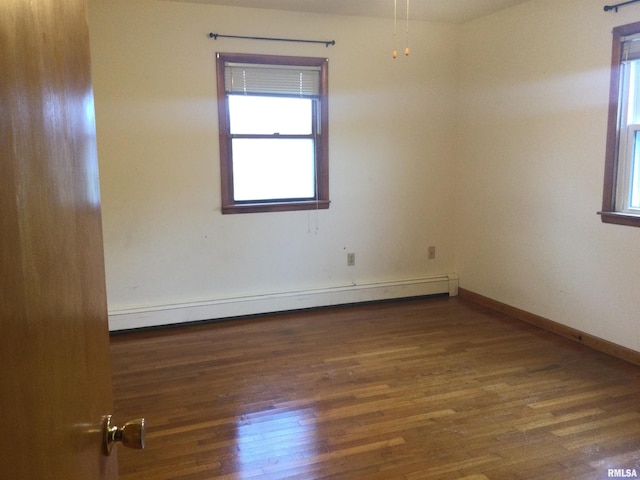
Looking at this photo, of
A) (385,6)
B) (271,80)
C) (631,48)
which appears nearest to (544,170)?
(631,48)

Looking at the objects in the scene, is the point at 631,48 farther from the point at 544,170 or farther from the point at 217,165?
the point at 217,165

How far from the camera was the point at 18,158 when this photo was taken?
56 cm

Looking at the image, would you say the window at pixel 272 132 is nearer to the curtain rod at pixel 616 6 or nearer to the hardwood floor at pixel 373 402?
the hardwood floor at pixel 373 402

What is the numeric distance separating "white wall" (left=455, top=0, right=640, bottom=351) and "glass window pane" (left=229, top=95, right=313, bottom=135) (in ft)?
5.05

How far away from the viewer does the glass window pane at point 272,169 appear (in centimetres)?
425

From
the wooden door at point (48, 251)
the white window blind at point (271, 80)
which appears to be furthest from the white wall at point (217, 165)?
the wooden door at point (48, 251)

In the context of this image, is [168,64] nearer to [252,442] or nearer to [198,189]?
[198,189]

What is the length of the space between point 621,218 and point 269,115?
2714mm

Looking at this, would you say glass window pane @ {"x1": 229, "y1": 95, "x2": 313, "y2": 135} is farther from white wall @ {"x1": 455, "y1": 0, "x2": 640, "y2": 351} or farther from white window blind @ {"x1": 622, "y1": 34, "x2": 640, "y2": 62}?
white window blind @ {"x1": 622, "y1": 34, "x2": 640, "y2": 62}

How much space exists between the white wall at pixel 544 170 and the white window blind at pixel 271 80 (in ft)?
4.89

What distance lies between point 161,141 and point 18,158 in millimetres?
3595

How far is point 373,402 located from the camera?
2826mm

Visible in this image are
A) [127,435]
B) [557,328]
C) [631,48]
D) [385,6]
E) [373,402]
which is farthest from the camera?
[385,6]

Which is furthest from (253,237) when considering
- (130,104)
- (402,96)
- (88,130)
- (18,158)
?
(18,158)
